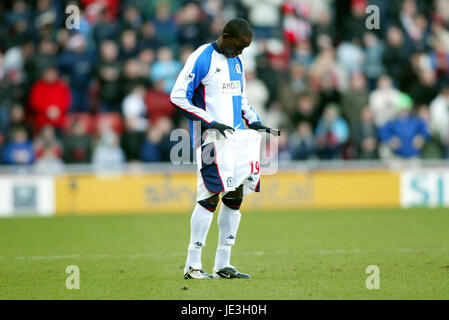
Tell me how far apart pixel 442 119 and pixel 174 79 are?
5.90m

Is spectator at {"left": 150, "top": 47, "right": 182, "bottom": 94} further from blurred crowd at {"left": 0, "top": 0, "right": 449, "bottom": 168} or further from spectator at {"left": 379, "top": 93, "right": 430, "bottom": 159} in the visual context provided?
spectator at {"left": 379, "top": 93, "right": 430, "bottom": 159}

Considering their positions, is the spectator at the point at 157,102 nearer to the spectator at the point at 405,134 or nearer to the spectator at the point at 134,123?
→ the spectator at the point at 134,123

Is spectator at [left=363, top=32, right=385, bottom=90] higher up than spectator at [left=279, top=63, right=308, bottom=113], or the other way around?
spectator at [left=363, top=32, right=385, bottom=90]

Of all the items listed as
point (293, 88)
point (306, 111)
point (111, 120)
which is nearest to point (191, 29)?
point (293, 88)

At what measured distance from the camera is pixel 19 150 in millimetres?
16625

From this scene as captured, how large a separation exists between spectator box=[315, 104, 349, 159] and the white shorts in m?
9.56

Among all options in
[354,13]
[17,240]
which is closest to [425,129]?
[354,13]

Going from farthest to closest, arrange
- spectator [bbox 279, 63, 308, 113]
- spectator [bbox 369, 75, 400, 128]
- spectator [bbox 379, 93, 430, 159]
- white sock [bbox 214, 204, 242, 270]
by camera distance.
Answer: spectator [bbox 369, 75, 400, 128] → spectator [bbox 279, 63, 308, 113] → spectator [bbox 379, 93, 430, 159] → white sock [bbox 214, 204, 242, 270]

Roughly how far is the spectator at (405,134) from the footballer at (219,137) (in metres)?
10.1

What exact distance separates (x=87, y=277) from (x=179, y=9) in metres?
12.2

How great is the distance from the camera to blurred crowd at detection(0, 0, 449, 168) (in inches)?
670

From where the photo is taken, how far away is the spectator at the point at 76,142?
1680cm

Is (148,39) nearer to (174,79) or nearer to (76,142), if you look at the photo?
(174,79)

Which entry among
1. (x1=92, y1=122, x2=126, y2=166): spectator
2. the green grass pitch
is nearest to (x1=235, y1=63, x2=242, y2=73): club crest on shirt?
the green grass pitch
